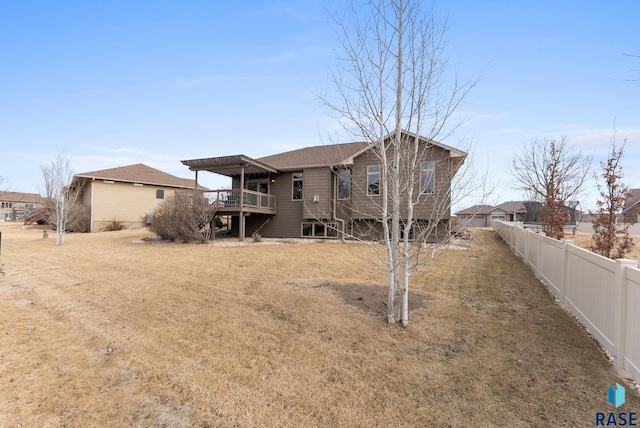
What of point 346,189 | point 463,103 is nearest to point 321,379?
point 463,103

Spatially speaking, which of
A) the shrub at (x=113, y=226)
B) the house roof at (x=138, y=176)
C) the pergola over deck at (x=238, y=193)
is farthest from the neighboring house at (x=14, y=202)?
the pergola over deck at (x=238, y=193)

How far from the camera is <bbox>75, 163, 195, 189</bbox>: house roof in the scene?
940 inches

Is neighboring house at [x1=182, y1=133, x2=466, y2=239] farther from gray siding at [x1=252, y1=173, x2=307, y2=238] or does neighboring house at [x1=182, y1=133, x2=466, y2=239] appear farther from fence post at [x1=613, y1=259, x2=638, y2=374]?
fence post at [x1=613, y1=259, x2=638, y2=374]

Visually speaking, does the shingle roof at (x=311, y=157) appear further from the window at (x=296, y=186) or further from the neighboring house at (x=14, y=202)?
the neighboring house at (x=14, y=202)

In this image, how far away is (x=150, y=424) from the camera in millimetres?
2211

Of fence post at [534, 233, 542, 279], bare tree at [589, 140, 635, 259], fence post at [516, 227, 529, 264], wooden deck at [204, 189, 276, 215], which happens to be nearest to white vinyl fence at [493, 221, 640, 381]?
fence post at [534, 233, 542, 279]

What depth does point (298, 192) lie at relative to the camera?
1702 cm

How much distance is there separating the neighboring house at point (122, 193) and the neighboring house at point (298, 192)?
9.57 meters

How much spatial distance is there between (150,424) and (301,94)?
4.82 meters

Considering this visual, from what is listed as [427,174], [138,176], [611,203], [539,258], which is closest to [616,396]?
[427,174]

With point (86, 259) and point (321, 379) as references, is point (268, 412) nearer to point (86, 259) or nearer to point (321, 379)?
point (321, 379)

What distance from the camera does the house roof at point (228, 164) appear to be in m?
14.3

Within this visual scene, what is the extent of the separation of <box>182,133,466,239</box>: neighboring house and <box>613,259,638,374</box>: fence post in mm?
10274

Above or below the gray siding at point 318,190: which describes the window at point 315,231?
below
